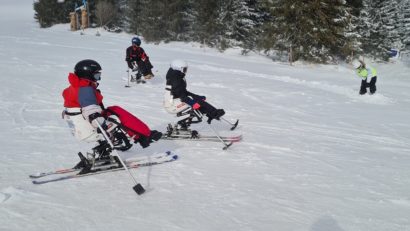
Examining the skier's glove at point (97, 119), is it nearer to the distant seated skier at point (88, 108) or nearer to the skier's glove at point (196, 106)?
the distant seated skier at point (88, 108)

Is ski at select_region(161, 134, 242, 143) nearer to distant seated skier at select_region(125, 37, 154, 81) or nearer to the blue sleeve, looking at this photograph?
the blue sleeve

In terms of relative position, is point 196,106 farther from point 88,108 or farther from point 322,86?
point 322,86

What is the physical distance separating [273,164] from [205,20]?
103ft

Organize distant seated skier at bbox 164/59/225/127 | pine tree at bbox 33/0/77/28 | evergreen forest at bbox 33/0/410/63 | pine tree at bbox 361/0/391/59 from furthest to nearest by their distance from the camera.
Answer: pine tree at bbox 33/0/77/28, pine tree at bbox 361/0/391/59, evergreen forest at bbox 33/0/410/63, distant seated skier at bbox 164/59/225/127

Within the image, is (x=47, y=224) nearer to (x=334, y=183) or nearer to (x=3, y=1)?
(x=334, y=183)

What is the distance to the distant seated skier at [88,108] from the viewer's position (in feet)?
16.6

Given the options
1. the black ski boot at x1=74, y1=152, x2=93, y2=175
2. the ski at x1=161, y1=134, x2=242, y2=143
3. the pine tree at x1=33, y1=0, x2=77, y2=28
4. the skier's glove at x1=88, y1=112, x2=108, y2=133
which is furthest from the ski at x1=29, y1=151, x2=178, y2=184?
the pine tree at x1=33, y1=0, x2=77, y2=28

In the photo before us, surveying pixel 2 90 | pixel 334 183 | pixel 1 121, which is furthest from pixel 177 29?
pixel 334 183

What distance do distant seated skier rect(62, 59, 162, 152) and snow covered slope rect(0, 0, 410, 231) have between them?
29.3 inches

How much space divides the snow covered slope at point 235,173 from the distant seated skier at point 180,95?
0.72 meters

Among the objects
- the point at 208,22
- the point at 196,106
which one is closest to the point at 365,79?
the point at 196,106

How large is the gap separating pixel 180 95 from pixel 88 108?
104 inches

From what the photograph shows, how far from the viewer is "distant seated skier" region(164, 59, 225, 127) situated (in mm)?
7367

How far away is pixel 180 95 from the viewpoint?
7398 millimetres
